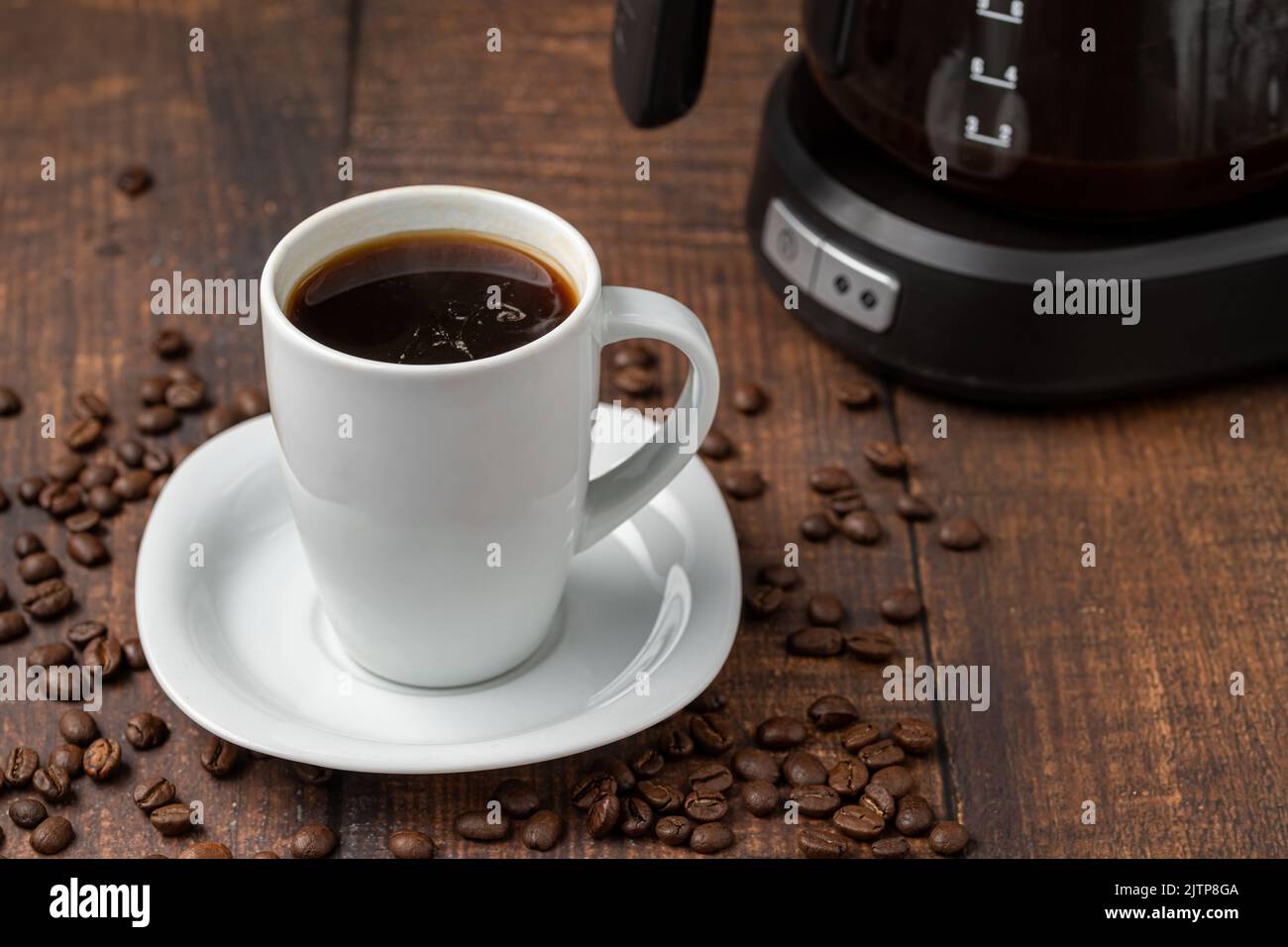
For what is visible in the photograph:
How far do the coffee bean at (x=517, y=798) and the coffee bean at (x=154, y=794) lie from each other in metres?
0.19

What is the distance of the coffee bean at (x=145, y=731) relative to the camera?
920mm

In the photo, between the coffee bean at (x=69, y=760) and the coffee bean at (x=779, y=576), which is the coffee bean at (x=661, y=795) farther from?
the coffee bean at (x=69, y=760)

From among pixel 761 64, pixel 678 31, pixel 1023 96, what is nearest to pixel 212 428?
pixel 678 31

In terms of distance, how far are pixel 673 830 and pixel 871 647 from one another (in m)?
0.20

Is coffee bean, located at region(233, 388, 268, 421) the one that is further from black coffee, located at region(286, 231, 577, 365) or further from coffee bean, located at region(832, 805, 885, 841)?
coffee bean, located at region(832, 805, 885, 841)

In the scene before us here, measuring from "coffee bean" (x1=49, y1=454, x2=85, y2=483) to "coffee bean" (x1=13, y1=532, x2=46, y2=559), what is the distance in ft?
0.22

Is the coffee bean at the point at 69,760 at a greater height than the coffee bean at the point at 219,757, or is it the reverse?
the coffee bean at the point at 219,757

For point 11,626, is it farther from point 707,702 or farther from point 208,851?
point 707,702

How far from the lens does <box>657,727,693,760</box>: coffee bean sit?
929 mm

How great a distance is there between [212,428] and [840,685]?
0.51m

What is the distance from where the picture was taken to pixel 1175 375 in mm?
1154

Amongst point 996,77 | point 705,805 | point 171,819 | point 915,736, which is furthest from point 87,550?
point 996,77

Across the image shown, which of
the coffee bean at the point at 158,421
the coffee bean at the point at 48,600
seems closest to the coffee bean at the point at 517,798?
the coffee bean at the point at 48,600

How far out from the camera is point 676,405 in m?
0.91
